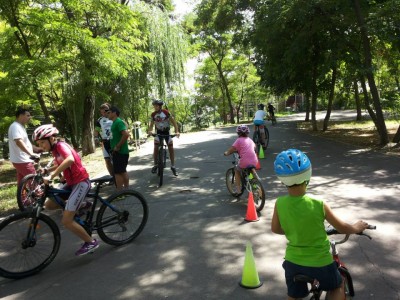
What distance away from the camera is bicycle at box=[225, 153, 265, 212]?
21.6ft

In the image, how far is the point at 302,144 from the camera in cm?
1577

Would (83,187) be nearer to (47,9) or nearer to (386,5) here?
(47,9)

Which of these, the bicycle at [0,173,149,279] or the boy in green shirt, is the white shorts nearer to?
→ the bicycle at [0,173,149,279]

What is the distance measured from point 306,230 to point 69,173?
3.19 metres

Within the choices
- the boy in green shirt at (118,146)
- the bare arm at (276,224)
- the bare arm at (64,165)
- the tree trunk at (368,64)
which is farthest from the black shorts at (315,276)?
the tree trunk at (368,64)

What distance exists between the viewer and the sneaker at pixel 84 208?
4.92 metres

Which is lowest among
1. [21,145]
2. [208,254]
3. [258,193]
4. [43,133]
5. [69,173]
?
[208,254]

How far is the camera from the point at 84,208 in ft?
16.3

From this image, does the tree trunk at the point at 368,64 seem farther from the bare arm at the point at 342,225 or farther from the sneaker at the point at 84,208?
the bare arm at the point at 342,225

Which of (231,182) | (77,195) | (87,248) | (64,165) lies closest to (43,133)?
(64,165)

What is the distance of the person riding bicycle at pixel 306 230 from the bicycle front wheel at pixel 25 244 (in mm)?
3141

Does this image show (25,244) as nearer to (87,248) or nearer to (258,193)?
(87,248)

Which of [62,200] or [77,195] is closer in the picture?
[77,195]

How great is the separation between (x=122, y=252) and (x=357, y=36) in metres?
13.3
